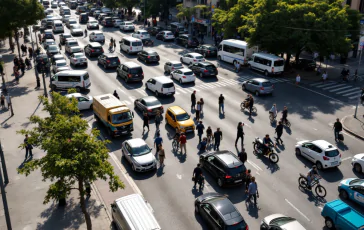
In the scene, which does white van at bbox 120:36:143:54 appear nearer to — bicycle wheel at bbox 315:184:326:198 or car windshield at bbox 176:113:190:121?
car windshield at bbox 176:113:190:121

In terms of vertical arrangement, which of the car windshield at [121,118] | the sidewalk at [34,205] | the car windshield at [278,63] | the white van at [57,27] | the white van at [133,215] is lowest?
the sidewalk at [34,205]

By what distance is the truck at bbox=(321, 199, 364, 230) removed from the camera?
16.7 m

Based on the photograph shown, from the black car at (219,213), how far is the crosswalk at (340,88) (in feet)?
80.6

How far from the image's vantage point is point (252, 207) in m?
19.7

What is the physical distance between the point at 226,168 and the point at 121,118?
970 cm

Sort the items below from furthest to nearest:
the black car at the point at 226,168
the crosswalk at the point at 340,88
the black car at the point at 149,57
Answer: the black car at the point at 149,57
the crosswalk at the point at 340,88
the black car at the point at 226,168

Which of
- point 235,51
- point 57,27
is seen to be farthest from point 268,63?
point 57,27

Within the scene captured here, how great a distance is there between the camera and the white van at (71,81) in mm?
37031

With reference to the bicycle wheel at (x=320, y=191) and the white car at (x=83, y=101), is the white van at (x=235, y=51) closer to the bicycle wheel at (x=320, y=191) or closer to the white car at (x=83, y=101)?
the white car at (x=83, y=101)

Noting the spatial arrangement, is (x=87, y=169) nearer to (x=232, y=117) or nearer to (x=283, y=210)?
(x=283, y=210)

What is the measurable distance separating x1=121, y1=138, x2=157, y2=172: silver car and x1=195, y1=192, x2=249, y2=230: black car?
504 cm

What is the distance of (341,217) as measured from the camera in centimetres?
1716

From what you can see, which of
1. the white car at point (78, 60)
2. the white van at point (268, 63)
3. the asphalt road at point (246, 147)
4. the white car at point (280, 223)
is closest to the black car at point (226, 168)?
the asphalt road at point (246, 147)

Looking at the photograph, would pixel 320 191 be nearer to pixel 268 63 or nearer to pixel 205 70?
pixel 205 70
